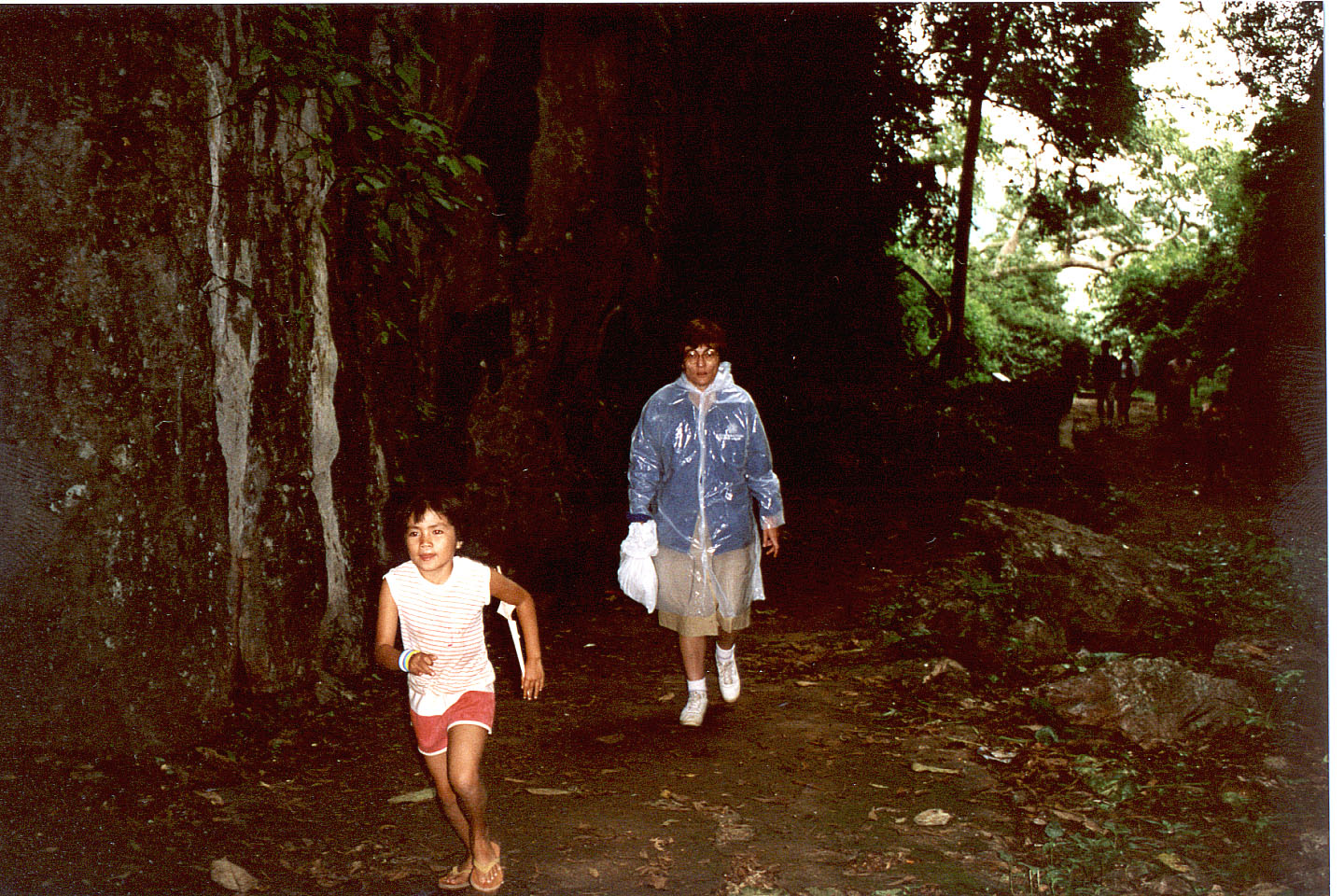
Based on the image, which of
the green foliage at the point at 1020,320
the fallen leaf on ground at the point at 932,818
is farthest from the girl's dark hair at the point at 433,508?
the green foliage at the point at 1020,320

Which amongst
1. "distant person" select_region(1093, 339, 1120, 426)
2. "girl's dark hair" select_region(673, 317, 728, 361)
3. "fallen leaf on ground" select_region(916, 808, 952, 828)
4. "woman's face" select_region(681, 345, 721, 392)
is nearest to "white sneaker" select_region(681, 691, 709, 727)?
"fallen leaf on ground" select_region(916, 808, 952, 828)

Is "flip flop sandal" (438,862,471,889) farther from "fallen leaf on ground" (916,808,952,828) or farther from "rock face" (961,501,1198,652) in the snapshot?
"rock face" (961,501,1198,652)

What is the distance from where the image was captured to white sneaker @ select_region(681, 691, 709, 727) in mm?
5977

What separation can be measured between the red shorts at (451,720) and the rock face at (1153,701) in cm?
362

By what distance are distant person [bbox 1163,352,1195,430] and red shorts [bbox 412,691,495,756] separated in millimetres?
20487

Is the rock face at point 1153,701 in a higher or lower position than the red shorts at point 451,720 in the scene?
lower

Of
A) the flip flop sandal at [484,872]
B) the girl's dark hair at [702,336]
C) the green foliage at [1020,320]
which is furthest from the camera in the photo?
the green foliage at [1020,320]

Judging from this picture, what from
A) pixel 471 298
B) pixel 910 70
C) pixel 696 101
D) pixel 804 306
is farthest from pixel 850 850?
pixel 910 70

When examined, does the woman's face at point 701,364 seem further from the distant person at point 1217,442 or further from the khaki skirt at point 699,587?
the distant person at point 1217,442

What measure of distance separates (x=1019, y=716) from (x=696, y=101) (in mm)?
9382

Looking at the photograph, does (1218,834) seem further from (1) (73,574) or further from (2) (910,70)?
(2) (910,70)

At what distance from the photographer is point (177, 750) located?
4.85m

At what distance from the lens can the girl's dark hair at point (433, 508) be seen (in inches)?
145

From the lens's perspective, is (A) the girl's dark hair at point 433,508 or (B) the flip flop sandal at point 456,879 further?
(B) the flip flop sandal at point 456,879
